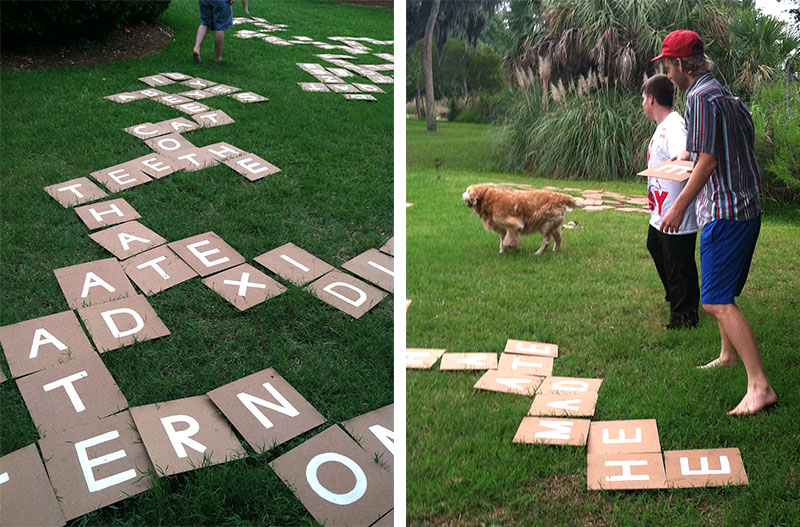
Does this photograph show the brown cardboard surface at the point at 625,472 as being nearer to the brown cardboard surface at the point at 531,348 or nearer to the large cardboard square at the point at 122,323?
the brown cardboard surface at the point at 531,348

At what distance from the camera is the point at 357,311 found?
10.1 ft

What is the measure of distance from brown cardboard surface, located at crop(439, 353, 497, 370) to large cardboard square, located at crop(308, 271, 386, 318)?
93 cm

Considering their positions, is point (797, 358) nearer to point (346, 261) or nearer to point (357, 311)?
point (357, 311)

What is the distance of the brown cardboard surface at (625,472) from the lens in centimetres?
171

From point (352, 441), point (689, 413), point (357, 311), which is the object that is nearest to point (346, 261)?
point (357, 311)

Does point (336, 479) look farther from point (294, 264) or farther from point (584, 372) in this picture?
point (294, 264)

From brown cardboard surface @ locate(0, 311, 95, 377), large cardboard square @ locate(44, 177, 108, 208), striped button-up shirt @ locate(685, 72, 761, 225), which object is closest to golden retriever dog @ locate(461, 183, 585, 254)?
striped button-up shirt @ locate(685, 72, 761, 225)

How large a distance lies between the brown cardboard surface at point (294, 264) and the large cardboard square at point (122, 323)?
24.4 inches

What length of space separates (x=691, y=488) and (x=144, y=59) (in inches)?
256

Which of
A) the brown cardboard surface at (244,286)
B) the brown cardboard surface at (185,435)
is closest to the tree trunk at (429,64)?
the brown cardboard surface at (244,286)

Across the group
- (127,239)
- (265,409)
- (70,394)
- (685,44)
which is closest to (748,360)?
(685,44)

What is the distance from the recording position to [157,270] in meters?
3.34

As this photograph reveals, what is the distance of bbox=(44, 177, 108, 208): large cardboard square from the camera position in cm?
395

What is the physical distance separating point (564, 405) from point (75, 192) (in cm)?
332
